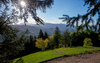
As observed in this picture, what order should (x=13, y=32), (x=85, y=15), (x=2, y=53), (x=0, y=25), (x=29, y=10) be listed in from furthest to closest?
1. (x=13, y=32)
2. (x=2, y=53)
3. (x=0, y=25)
4. (x=29, y=10)
5. (x=85, y=15)

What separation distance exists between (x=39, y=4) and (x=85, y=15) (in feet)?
7.99

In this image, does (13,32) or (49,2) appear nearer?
(49,2)

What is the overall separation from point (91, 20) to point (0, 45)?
5.68 m

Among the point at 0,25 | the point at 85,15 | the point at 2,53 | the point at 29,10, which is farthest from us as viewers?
the point at 2,53

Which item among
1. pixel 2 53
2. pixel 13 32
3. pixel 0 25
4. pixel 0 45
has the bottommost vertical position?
pixel 2 53

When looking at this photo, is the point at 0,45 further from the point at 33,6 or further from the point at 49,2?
the point at 49,2

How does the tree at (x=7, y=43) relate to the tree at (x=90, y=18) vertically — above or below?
below

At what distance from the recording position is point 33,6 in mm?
3221

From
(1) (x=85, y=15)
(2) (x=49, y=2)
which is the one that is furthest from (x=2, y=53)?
(1) (x=85, y=15)

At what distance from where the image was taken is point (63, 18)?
126 inches

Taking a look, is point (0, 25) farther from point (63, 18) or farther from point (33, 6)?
point (63, 18)

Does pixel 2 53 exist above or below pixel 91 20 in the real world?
below

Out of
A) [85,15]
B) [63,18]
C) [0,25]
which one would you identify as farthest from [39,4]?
[0,25]

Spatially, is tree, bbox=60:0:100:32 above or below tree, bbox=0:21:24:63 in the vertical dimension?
above
